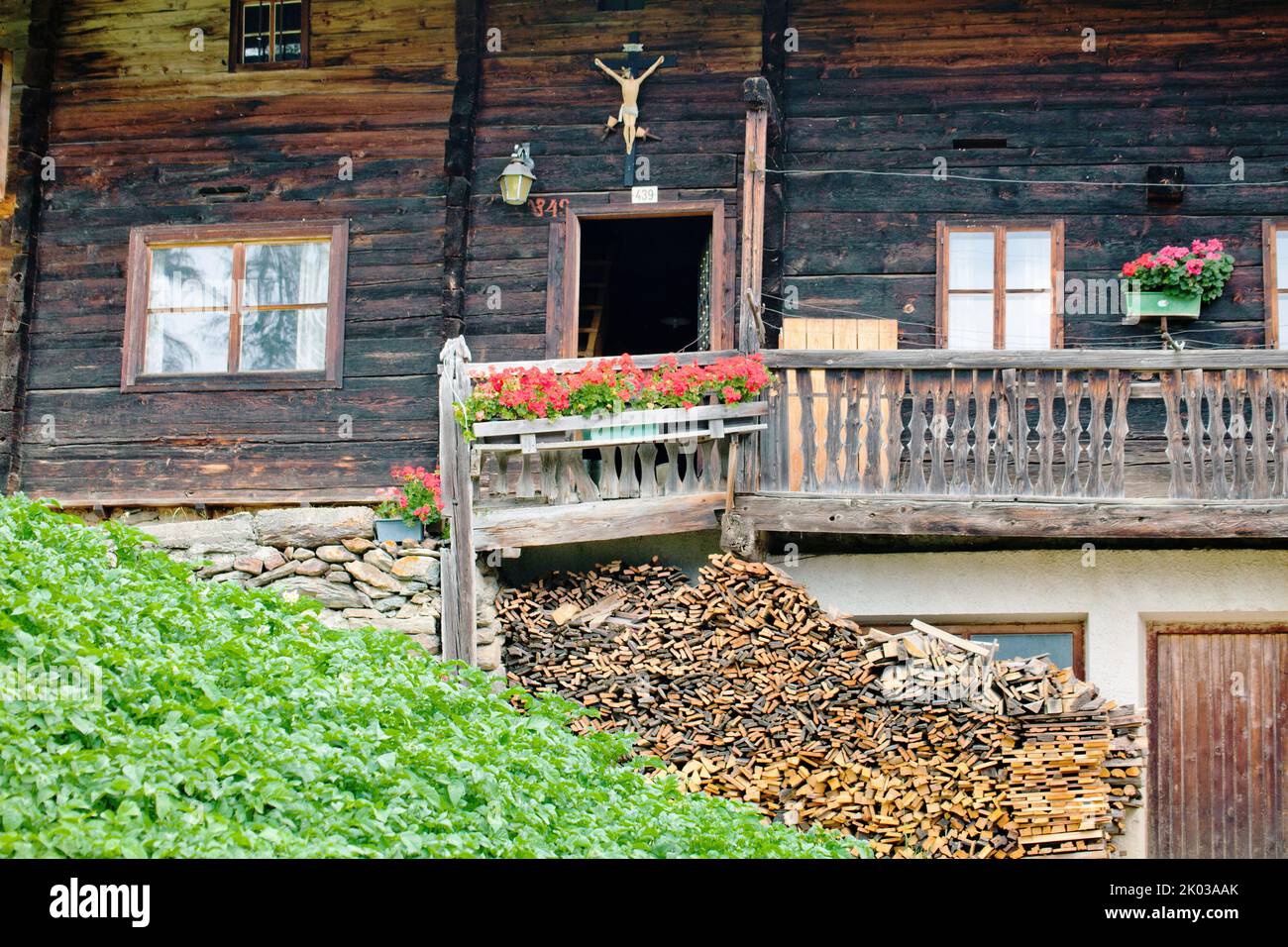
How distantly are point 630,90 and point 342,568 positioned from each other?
5194 mm

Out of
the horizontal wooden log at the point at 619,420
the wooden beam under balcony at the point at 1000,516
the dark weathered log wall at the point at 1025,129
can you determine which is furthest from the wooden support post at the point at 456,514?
the dark weathered log wall at the point at 1025,129

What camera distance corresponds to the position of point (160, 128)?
15914mm

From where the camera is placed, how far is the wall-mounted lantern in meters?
15.0

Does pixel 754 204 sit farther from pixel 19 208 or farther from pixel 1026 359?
pixel 19 208

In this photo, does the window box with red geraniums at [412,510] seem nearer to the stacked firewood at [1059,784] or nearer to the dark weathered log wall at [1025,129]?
the dark weathered log wall at [1025,129]

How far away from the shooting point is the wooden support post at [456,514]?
12539 millimetres

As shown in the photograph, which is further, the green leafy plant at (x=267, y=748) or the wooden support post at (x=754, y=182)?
the wooden support post at (x=754, y=182)

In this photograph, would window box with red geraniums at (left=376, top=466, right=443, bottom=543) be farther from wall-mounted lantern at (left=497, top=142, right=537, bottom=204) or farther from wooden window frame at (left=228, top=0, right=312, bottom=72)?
wooden window frame at (left=228, top=0, right=312, bottom=72)

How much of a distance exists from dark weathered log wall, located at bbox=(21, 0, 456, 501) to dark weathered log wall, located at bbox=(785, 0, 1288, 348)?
3.47 meters

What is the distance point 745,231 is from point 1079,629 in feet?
13.6

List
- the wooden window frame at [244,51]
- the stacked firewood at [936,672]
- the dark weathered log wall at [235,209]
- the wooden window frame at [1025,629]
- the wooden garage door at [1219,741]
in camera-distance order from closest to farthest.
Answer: the stacked firewood at [936,672] < the wooden garage door at [1219,741] < the wooden window frame at [1025,629] < the dark weathered log wall at [235,209] < the wooden window frame at [244,51]

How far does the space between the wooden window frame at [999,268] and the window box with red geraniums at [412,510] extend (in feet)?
14.9

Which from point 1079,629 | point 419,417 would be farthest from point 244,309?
point 1079,629

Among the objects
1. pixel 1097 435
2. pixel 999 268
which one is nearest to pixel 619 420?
pixel 1097 435
